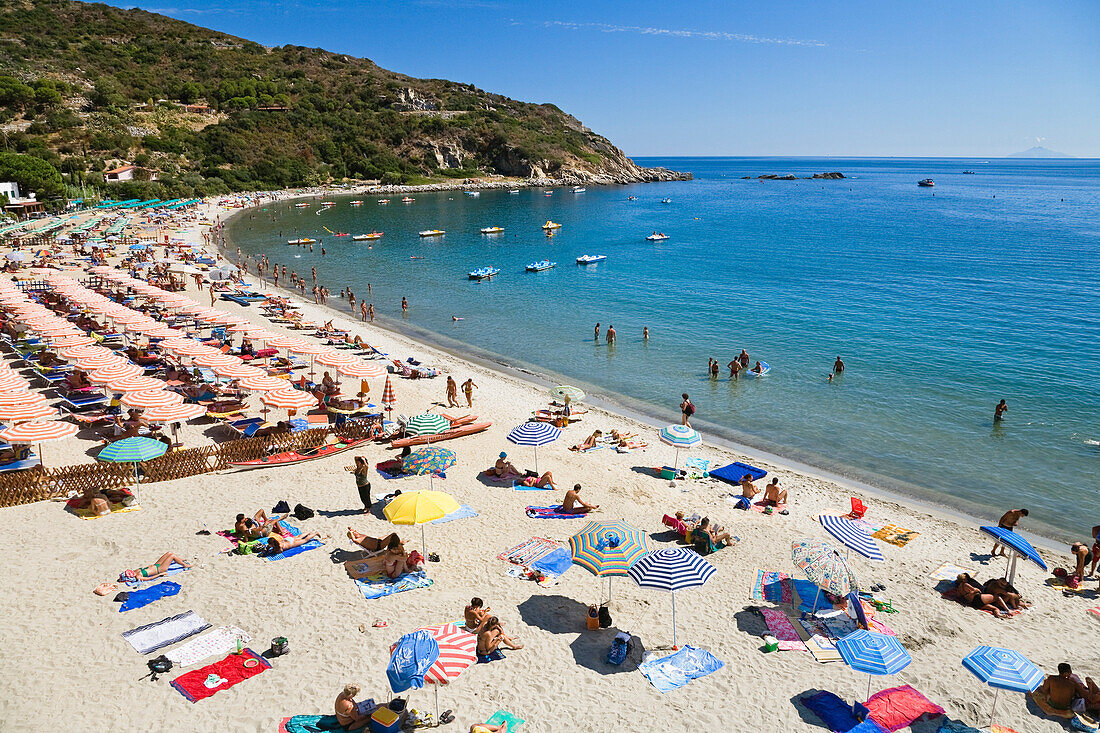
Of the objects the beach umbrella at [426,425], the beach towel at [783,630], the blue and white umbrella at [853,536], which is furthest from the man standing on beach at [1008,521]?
the beach umbrella at [426,425]

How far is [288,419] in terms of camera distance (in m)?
18.0

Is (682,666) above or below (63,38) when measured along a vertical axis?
below

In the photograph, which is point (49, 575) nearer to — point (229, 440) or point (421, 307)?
point (229, 440)

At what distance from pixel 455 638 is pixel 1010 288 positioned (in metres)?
45.9

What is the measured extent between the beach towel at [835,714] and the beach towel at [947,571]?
15.3 feet

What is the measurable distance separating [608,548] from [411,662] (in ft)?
11.6

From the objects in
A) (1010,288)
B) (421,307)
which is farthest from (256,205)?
(1010,288)

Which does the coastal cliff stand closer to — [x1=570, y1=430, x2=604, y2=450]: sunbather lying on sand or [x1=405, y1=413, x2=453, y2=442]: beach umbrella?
[x1=405, y1=413, x2=453, y2=442]: beach umbrella

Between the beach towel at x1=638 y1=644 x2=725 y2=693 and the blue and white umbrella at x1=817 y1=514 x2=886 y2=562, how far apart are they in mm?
3923

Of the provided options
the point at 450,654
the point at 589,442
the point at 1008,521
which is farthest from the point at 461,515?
the point at 1008,521

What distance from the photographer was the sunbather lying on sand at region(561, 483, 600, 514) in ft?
45.2

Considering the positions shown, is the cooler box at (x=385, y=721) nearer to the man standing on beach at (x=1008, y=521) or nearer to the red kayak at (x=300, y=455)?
the red kayak at (x=300, y=455)

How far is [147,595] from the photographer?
32.8ft

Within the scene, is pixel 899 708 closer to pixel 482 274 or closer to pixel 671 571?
pixel 671 571
